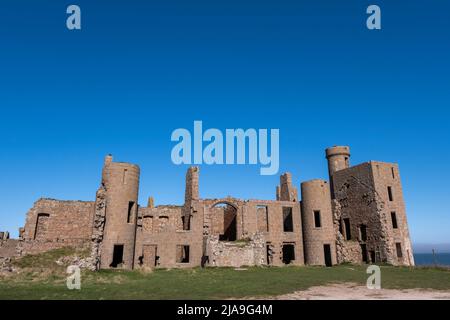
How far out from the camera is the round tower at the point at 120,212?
25.2 meters

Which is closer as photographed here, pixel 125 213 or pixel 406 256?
pixel 125 213

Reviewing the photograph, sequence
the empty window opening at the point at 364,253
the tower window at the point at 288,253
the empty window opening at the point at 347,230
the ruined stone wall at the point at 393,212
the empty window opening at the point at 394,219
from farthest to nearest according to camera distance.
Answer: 1. the tower window at the point at 288,253
2. the empty window opening at the point at 347,230
3. the empty window opening at the point at 364,253
4. the empty window opening at the point at 394,219
5. the ruined stone wall at the point at 393,212

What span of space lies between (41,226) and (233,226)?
18.8 meters

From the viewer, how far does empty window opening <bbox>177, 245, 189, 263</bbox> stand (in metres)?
31.0

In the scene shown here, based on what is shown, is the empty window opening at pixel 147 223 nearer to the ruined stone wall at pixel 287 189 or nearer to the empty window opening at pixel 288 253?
the empty window opening at pixel 288 253

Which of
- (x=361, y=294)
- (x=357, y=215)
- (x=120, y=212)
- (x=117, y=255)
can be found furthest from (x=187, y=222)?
(x=361, y=294)

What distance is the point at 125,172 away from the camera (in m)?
26.9

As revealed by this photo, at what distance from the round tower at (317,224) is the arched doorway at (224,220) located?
7847 millimetres

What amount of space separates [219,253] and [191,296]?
15580 mm

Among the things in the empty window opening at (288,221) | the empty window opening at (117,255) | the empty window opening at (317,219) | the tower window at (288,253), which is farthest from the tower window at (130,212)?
the empty window opening at (317,219)

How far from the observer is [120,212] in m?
26.0
